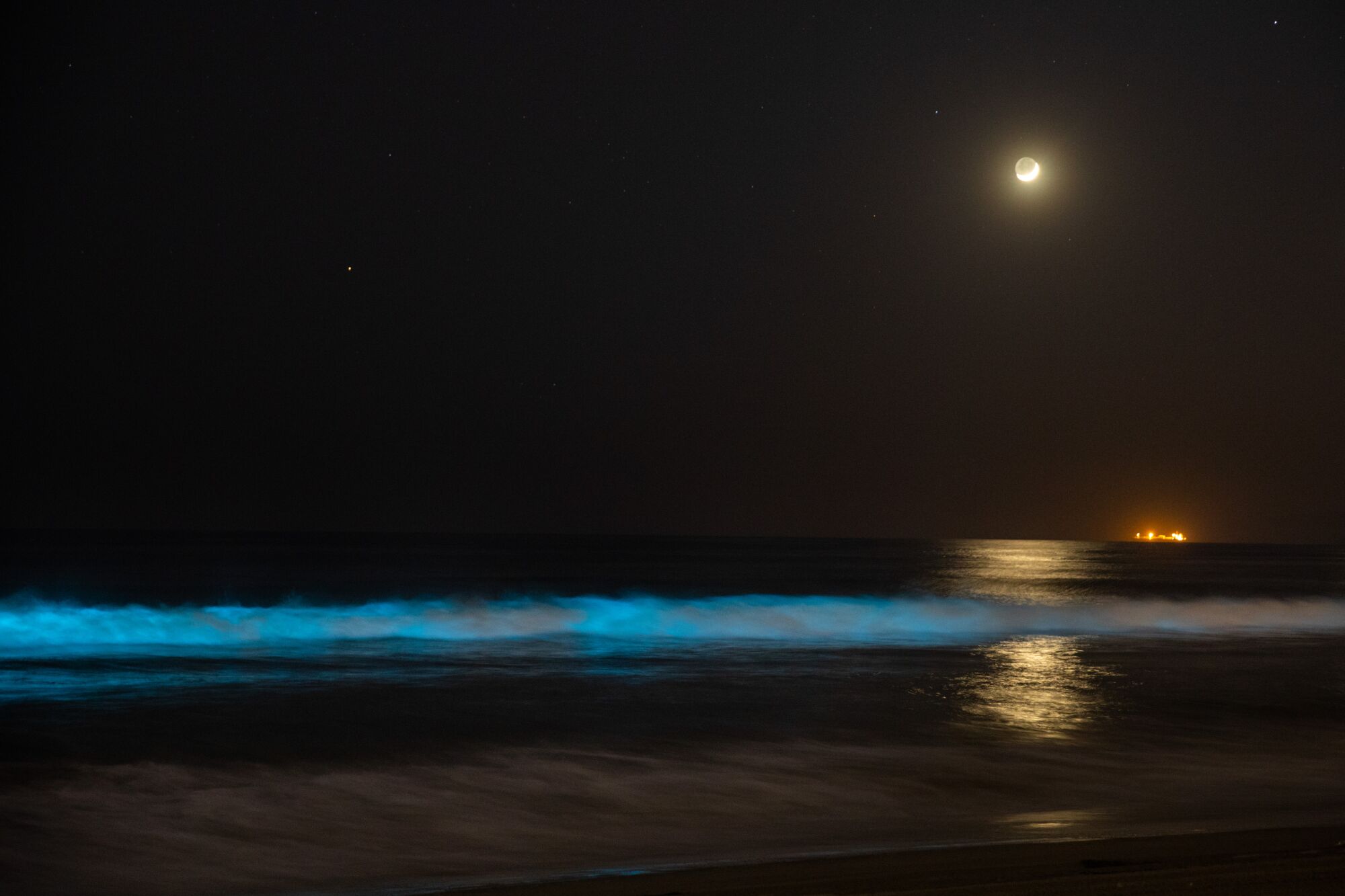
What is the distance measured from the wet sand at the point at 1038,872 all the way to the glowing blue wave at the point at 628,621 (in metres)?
18.8

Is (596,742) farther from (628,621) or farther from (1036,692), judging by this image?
(628,621)

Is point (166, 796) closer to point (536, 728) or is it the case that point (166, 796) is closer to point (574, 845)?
point (574, 845)

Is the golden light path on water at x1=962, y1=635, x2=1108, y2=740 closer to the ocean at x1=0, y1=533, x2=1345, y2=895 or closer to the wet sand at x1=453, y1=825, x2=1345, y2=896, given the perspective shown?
the ocean at x1=0, y1=533, x2=1345, y2=895

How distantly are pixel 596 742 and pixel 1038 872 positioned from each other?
18.9ft

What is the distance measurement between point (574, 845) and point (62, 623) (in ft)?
79.6

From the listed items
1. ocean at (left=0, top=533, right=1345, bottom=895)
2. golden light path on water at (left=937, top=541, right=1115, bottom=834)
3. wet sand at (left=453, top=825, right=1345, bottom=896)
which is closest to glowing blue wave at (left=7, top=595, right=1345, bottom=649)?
ocean at (left=0, top=533, right=1345, bottom=895)

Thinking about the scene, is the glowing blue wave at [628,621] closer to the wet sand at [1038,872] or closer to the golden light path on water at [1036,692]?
the golden light path on water at [1036,692]

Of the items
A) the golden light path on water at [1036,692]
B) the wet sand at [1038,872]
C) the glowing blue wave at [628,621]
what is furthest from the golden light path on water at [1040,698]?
the glowing blue wave at [628,621]

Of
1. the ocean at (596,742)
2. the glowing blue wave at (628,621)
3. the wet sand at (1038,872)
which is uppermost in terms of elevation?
the wet sand at (1038,872)

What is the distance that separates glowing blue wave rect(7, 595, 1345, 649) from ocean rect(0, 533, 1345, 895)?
0.24 m

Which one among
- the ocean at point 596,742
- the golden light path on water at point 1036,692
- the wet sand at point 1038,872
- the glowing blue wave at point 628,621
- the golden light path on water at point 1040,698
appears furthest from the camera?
the glowing blue wave at point 628,621

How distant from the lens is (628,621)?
3161 cm

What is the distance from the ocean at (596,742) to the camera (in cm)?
691

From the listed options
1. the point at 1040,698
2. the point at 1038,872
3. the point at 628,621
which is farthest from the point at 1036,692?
the point at 628,621
